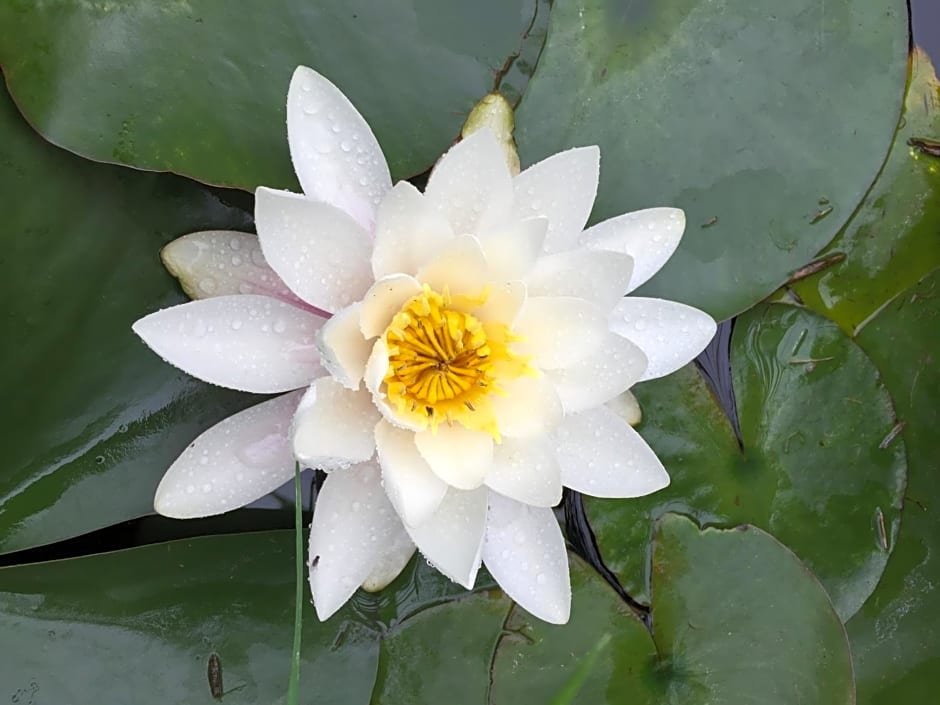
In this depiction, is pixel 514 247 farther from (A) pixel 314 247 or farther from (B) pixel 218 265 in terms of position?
(B) pixel 218 265

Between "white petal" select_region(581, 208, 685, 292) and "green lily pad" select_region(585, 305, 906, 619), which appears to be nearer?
"white petal" select_region(581, 208, 685, 292)

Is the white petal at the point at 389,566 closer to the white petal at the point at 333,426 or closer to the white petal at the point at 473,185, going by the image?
the white petal at the point at 333,426

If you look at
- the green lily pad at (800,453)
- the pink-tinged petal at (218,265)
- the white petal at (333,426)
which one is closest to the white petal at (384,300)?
the white petal at (333,426)

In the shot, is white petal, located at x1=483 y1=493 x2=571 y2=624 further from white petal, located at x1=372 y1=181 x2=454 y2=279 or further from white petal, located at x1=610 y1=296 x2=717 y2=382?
white petal, located at x1=372 y1=181 x2=454 y2=279

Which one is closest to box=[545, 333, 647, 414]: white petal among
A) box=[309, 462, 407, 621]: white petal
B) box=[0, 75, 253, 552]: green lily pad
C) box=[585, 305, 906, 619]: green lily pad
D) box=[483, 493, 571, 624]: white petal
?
box=[483, 493, 571, 624]: white petal

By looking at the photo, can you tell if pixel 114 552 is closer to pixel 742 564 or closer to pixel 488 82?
pixel 488 82

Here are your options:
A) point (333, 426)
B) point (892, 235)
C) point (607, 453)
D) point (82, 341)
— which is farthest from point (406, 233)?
point (892, 235)

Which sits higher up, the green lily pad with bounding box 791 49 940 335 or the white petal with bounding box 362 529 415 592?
the green lily pad with bounding box 791 49 940 335
